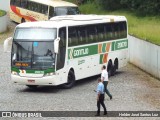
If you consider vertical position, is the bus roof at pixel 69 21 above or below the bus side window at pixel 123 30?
above

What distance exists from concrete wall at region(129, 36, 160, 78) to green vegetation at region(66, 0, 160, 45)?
536mm

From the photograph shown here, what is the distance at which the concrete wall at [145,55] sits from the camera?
107 ft

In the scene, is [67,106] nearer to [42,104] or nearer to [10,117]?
[42,104]

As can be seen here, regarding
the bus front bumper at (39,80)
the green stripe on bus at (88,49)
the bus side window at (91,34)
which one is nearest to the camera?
the bus front bumper at (39,80)

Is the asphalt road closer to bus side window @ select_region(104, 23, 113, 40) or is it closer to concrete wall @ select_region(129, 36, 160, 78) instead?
concrete wall @ select_region(129, 36, 160, 78)

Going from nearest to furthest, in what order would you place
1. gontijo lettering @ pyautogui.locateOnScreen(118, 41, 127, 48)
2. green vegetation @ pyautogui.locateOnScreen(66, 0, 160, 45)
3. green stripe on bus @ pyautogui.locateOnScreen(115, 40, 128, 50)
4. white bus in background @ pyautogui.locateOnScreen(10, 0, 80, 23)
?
1. green stripe on bus @ pyautogui.locateOnScreen(115, 40, 128, 50)
2. gontijo lettering @ pyautogui.locateOnScreen(118, 41, 127, 48)
3. green vegetation @ pyautogui.locateOnScreen(66, 0, 160, 45)
4. white bus in background @ pyautogui.locateOnScreen(10, 0, 80, 23)

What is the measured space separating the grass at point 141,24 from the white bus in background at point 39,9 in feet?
17.8

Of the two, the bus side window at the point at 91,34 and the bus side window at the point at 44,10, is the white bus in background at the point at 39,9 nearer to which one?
the bus side window at the point at 44,10

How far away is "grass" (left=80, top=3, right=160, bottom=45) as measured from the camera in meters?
38.7

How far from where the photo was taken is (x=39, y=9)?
50219 millimetres

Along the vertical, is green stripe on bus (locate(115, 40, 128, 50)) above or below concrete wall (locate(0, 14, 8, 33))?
above

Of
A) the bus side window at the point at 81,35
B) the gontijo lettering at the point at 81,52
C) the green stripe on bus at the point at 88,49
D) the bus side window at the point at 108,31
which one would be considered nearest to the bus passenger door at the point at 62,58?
the green stripe on bus at the point at 88,49

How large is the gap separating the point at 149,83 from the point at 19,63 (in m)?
7.90

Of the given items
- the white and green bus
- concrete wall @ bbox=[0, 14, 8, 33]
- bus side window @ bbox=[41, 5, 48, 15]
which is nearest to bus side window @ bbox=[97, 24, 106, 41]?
the white and green bus
